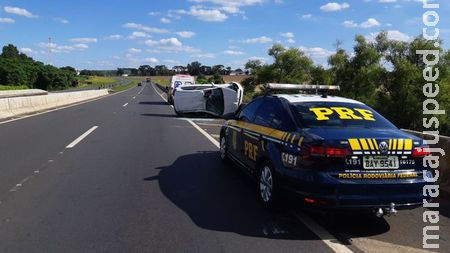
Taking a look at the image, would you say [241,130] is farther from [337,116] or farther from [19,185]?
[19,185]

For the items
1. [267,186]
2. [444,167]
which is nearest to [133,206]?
[267,186]

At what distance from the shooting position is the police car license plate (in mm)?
5469

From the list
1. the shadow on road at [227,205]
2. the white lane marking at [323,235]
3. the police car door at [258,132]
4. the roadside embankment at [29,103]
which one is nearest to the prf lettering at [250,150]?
the police car door at [258,132]

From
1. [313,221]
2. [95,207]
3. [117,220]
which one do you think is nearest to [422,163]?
[313,221]

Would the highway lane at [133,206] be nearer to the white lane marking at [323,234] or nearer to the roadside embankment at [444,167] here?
the white lane marking at [323,234]

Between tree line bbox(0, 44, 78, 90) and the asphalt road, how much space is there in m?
98.9

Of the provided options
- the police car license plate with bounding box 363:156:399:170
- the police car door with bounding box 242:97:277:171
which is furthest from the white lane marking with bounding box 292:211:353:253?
the police car door with bounding box 242:97:277:171

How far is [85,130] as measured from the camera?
16.3 metres

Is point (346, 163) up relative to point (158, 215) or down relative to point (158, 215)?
up

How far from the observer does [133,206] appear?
6.55 meters

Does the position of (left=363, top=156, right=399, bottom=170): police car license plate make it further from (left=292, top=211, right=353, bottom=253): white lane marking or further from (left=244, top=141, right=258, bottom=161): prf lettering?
(left=244, top=141, right=258, bottom=161): prf lettering

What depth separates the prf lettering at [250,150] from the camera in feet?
23.7

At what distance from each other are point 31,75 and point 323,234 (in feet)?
386

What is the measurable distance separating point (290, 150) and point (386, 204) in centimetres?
123
